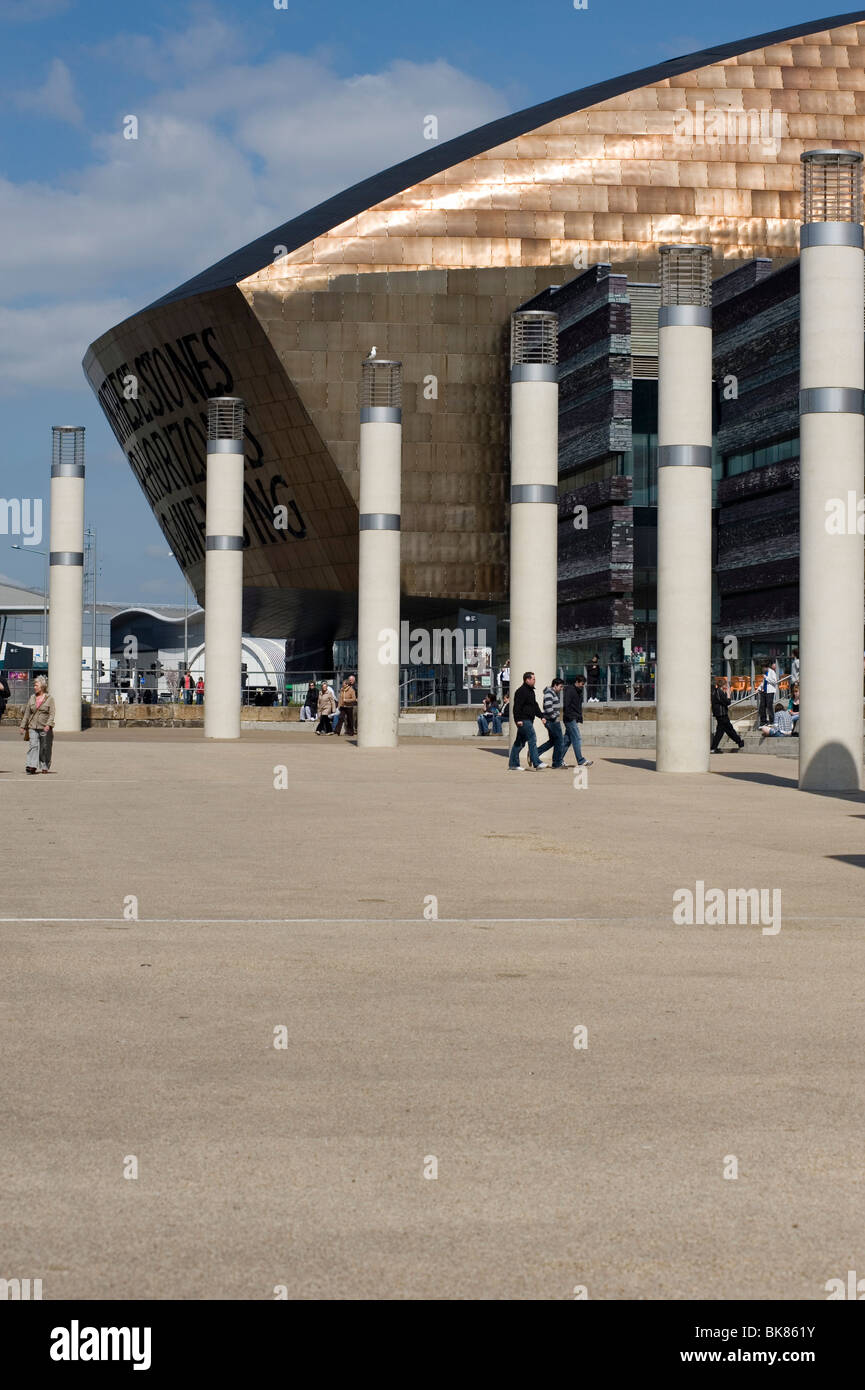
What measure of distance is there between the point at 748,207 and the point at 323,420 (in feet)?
59.7

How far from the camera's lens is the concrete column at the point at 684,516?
1233 inches

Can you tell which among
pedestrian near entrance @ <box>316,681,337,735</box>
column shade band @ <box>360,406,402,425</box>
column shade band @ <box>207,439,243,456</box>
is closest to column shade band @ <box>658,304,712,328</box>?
column shade band @ <box>360,406,402,425</box>

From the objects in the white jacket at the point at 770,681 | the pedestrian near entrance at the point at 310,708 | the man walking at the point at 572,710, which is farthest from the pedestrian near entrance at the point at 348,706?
the man walking at the point at 572,710

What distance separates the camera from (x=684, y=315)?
106 ft

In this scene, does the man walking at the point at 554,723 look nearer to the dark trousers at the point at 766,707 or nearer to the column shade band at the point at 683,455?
the column shade band at the point at 683,455

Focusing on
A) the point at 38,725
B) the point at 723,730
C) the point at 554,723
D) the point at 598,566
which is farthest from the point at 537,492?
the point at 598,566

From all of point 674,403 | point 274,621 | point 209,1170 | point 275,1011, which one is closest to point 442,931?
point 275,1011

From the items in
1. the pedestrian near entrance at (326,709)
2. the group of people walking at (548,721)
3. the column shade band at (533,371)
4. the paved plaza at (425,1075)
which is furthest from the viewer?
the pedestrian near entrance at (326,709)

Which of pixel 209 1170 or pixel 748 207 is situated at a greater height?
pixel 748 207

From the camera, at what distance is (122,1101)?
636cm

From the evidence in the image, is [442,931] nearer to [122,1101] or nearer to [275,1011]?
[275,1011]

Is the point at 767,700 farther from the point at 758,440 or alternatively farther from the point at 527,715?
the point at 758,440

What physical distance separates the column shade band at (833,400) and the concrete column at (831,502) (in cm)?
2
